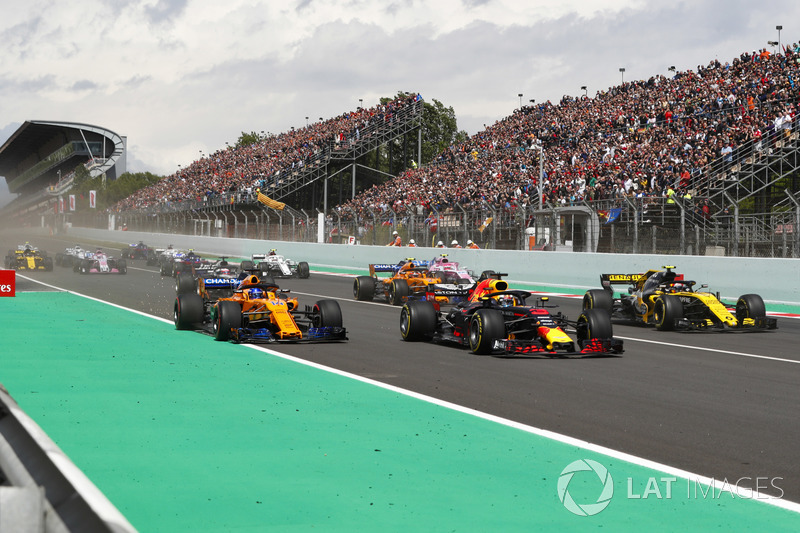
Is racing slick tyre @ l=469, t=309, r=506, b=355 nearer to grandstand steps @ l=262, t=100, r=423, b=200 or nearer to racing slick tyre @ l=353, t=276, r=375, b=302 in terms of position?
racing slick tyre @ l=353, t=276, r=375, b=302

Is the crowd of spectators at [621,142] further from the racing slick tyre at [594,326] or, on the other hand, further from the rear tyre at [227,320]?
the rear tyre at [227,320]

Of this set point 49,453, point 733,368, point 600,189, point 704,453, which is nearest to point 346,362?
point 733,368

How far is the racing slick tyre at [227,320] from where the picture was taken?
12.9 m

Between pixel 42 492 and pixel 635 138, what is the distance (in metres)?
34.7

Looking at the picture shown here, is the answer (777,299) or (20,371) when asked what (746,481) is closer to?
(20,371)

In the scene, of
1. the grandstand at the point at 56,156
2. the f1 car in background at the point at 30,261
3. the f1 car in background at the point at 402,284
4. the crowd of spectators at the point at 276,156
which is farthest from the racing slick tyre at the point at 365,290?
the grandstand at the point at 56,156

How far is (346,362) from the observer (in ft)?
36.6

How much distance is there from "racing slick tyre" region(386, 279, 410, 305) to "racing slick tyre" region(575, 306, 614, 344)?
7845mm

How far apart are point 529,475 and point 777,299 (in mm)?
16360

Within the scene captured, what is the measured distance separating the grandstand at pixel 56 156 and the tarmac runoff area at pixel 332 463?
4772 inches

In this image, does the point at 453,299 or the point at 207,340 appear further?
the point at 453,299

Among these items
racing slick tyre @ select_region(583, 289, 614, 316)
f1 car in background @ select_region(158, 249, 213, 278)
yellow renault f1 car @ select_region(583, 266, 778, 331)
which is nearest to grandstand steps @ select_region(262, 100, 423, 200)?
f1 car in background @ select_region(158, 249, 213, 278)

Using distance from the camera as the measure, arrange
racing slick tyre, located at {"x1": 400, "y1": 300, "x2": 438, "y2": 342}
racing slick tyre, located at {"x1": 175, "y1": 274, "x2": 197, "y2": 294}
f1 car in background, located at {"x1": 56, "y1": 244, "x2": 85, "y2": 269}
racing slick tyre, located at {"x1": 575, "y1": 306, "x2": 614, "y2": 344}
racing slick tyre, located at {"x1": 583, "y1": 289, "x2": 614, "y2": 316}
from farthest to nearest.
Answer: f1 car in background, located at {"x1": 56, "y1": 244, "x2": 85, "y2": 269} → racing slick tyre, located at {"x1": 175, "y1": 274, "x2": 197, "y2": 294} → racing slick tyre, located at {"x1": 583, "y1": 289, "x2": 614, "y2": 316} → racing slick tyre, located at {"x1": 400, "y1": 300, "x2": 438, "y2": 342} → racing slick tyre, located at {"x1": 575, "y1": 306, "x2": 614, "y2": 344}

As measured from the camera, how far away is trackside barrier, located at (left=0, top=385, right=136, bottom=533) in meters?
2.47
